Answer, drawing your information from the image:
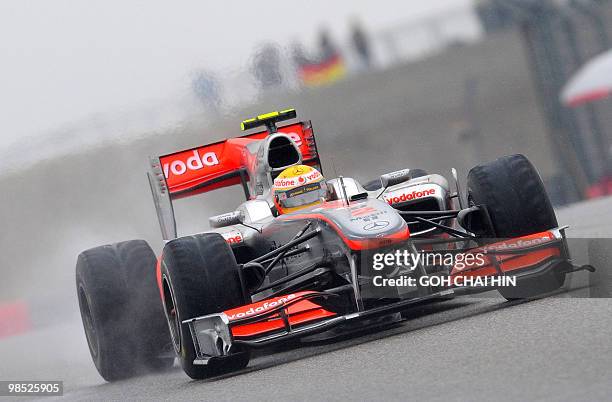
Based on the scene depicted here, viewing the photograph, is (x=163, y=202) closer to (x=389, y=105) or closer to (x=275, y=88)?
(x=275, y=88)

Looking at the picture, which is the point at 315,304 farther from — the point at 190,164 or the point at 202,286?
the point at 190,164

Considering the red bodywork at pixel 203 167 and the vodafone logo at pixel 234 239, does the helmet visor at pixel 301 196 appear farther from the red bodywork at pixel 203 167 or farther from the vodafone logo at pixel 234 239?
the red bodywork at pixel 203 167

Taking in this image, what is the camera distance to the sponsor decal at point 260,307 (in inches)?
355

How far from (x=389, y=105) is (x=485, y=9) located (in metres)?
3.18

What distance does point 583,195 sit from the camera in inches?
956

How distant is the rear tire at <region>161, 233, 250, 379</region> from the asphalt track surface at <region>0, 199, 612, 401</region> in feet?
0.57

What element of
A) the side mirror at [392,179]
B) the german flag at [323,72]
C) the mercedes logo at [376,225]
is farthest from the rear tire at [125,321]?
the german flag at [323,72]

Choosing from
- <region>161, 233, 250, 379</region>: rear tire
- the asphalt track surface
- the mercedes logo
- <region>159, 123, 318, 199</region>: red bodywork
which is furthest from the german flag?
the mercedes logo

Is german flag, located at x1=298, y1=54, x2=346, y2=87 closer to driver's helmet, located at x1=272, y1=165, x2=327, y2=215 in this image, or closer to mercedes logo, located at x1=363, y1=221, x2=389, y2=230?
driver's helmet, located at x1=272, y1=165, x2=327, y2=215

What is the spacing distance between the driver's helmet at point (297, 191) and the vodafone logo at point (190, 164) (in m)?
1.56

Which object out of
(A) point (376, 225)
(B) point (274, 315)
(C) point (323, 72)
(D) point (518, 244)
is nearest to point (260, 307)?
(B) point (274, 315)

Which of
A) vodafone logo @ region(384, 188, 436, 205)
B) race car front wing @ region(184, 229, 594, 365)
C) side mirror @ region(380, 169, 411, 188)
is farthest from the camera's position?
side mirror @ region(380, 169, 411, 188)

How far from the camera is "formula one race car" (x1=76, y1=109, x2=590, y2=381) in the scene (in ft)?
29.8

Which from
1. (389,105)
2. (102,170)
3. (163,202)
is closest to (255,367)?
(163,202)
